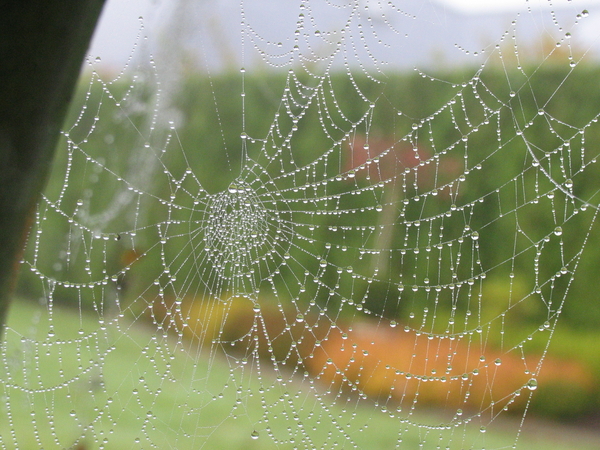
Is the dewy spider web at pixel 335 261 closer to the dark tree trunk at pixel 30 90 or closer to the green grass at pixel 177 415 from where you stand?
the green grass at pixel 177 415

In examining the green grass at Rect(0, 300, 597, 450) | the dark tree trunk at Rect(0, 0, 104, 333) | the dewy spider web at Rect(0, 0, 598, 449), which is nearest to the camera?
the dark tree trunk at Rect(0, 0, 104, 333)

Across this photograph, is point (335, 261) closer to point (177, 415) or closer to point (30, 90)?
point (177, 415)

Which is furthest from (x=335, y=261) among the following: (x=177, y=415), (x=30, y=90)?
(x=30, y=90)

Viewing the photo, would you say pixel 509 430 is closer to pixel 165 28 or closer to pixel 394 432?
pixel 394 432

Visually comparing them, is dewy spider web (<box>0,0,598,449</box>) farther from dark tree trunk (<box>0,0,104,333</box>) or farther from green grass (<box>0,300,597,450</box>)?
dark tree trunk (<box>0,0,104,333</box>)

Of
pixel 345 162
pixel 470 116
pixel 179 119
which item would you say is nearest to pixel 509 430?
pixel 345 162

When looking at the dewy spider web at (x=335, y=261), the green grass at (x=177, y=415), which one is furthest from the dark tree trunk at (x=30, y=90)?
the dewy spider web at (x=335, y=261)

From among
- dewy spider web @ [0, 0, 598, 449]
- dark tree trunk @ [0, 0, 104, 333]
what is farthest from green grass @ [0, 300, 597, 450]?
dark tree trunk @ [0, 0, 104, 333]

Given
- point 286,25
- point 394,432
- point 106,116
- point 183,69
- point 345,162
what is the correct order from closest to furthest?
point 394,432, point 286,25, point 345,162, point 183,69, point 106,116
